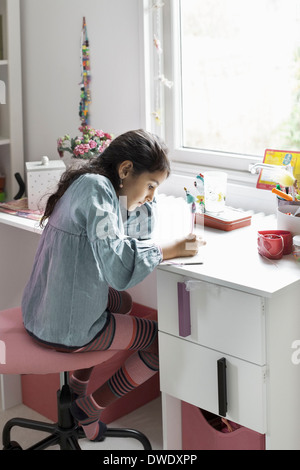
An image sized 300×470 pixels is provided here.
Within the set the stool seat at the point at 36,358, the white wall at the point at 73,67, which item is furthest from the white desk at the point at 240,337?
the white wall at the point at 73,67

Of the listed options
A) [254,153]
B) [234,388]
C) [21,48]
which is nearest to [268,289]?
[234,388]

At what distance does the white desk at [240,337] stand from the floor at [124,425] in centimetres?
46

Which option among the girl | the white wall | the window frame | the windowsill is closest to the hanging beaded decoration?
the white wall

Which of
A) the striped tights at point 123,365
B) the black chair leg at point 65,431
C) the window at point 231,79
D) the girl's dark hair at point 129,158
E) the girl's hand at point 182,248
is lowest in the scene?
the black chair leg at point 65,431

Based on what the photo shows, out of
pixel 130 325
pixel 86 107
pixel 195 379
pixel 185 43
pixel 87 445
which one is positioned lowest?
pixel 87 445

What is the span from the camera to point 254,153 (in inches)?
94.9

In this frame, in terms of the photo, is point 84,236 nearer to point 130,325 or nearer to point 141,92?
point 130,325

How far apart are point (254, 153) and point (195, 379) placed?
89cm

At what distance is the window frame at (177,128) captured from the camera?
2391 millimetres

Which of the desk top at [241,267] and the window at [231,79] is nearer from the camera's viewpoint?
the desk top at [241,267]

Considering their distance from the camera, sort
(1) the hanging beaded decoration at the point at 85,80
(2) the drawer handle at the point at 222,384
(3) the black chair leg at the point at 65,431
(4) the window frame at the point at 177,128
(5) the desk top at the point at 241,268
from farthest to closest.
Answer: (1) the hanging beaded decoration at the point at 85,80
(4) the window frame at the point at 177,128
(3) the black chair leg at the point at 65,431
(2) the drawer handle at the point at 222,384
(5) the desk top at the point at 241,268

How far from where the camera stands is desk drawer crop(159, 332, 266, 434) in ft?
5.71

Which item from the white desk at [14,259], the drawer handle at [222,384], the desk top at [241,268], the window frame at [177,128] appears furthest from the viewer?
the white desk at [14,259]

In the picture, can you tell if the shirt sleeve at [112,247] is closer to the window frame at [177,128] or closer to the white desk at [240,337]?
the white desk at [240,337]
